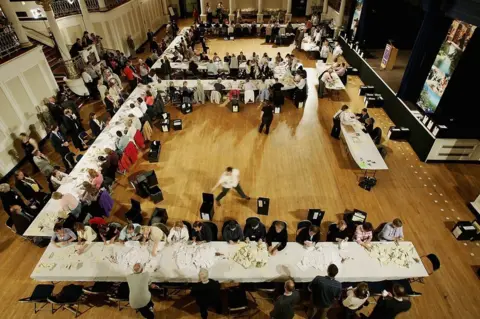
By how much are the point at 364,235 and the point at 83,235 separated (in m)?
5.11

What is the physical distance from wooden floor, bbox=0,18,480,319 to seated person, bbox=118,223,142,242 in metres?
1.21

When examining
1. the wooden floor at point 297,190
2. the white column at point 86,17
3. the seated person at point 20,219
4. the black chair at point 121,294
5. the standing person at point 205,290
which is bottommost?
the wooden floor at point 297,190

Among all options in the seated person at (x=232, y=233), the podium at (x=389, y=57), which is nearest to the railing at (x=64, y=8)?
the seated person at (x=232, y=233)

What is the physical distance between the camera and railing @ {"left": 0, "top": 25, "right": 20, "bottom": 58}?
8.20m

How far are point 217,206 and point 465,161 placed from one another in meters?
7.11

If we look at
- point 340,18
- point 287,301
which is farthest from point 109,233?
point 340,18

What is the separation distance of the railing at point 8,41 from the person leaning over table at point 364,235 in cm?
1031

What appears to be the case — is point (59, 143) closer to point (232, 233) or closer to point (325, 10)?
point (232, 233)

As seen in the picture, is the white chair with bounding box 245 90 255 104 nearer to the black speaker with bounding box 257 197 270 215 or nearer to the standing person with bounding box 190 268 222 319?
→ the black speaker with bounding box 257 197 270 215

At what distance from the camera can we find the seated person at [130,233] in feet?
17.3

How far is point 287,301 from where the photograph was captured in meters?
3.92

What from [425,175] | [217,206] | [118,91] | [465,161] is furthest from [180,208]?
[465,161]

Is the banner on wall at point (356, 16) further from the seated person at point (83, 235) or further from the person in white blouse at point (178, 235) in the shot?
the seated person at point (83, 235)

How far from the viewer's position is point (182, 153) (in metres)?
8.79
